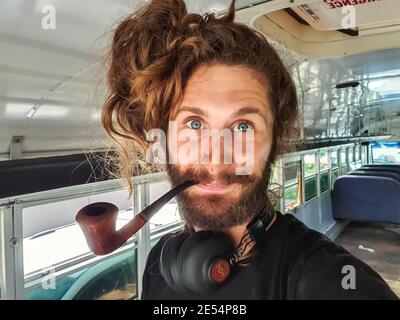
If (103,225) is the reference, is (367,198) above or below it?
below

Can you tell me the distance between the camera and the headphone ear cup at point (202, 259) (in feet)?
2.06

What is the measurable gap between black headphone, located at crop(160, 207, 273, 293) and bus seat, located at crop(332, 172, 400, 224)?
4.25 metres

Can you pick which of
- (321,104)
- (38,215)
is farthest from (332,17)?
(321,104)

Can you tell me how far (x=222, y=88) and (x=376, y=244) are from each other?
16.2ft

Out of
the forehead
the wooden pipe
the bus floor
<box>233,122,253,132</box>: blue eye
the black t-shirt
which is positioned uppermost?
the forehead

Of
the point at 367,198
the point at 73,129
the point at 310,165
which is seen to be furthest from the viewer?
the point at 367,198

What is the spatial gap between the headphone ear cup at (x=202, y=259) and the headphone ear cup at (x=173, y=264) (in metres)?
0.02

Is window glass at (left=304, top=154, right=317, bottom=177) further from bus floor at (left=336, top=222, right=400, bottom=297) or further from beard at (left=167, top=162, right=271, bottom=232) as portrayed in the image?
beard at (left=167, top=162, right=271, bottom=232)

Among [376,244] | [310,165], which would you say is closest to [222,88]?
[310,165]

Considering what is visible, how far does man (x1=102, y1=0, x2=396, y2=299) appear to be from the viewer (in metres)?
0.66

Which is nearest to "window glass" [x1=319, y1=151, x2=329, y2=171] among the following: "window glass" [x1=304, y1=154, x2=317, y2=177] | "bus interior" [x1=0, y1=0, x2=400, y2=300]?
"window glass" [x1=304, y1=154, x2=317, y2=177]

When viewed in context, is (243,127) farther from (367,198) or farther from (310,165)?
(367,198)

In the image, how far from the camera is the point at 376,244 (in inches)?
186

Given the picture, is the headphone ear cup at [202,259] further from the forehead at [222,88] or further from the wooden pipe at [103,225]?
the forehead at [222,88]
